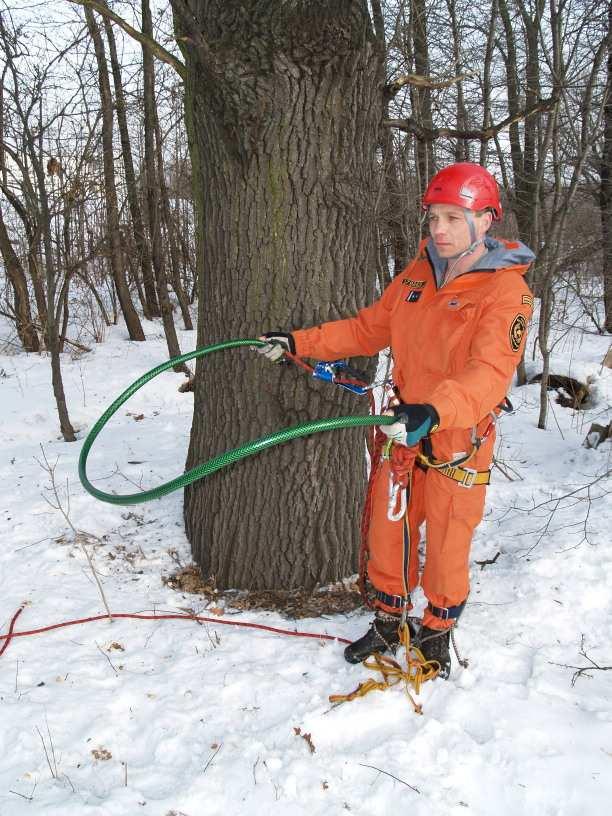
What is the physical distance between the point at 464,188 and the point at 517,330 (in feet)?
1.88

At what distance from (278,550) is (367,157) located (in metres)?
1.99

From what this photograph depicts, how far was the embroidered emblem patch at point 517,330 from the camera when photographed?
7.18ft

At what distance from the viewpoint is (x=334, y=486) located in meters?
3.19

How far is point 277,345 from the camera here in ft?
9.08

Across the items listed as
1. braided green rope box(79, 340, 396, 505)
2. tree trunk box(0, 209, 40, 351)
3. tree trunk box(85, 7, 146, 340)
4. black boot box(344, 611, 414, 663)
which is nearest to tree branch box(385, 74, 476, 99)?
braided green rope box(79, 340, 396, 505)

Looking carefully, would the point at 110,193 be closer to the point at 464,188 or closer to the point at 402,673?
the point at 464,188

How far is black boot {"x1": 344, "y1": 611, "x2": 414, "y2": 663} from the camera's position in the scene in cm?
260

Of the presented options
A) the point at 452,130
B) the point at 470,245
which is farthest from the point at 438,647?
the point at 452,130

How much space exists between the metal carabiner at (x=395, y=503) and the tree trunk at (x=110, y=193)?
7927 mm

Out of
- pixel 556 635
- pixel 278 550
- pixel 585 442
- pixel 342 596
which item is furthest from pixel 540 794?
pixel 585 442

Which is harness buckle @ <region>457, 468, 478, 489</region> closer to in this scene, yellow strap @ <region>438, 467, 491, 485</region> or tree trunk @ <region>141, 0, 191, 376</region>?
yellow strap @ <region>438, 467, 491, 485</region>

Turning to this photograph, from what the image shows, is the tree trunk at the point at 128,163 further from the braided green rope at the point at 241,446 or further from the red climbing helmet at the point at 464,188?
the red climbing helmet at the point at 464,188

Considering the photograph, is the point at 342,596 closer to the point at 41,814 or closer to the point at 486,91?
the point at 41,814

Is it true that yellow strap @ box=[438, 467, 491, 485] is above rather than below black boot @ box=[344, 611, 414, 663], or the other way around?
above
